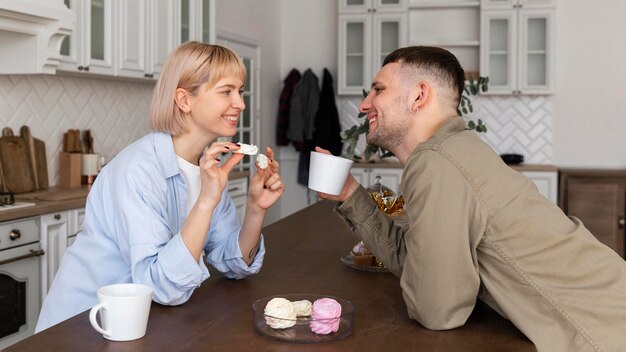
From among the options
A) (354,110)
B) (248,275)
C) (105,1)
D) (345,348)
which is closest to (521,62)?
(354,110)

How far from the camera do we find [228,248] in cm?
186

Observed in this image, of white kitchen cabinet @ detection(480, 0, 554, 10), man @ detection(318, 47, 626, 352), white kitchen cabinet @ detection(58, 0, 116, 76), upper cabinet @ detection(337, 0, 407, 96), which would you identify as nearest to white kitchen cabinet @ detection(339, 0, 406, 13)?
upper cabinet @ detection(337, 0, 407, 96)

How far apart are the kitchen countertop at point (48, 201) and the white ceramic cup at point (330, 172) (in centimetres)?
191

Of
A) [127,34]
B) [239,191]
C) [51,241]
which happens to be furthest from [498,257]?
[239,191]

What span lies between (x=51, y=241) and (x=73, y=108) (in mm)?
1121

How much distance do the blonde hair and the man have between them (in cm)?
54

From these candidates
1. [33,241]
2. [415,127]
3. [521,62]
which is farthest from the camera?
[521,62]

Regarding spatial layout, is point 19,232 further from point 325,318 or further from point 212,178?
point 325,318

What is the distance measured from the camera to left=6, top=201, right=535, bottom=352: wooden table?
130 cm

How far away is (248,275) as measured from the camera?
1.83m

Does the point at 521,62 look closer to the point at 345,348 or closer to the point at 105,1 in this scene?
the point at 105,1

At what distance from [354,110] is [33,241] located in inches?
164

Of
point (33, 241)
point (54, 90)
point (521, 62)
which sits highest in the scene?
point (521, 62)

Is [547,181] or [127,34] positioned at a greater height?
[127,34]
